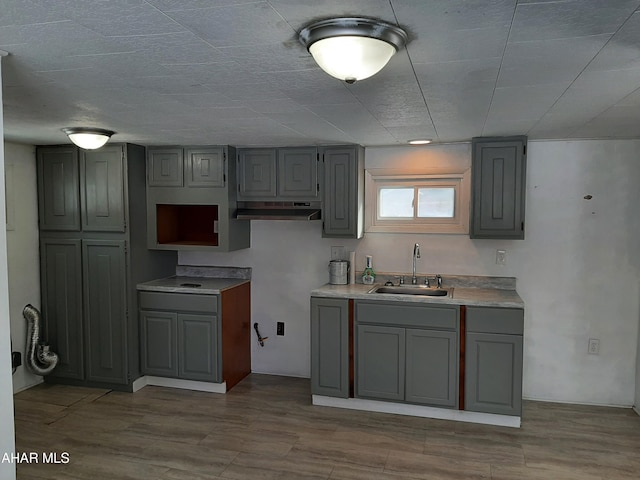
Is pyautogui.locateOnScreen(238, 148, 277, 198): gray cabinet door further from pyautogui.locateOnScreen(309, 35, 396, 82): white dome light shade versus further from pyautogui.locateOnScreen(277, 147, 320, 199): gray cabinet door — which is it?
pyautogui.locateOnScreen(309, 35, 396, 82): white dome light shade

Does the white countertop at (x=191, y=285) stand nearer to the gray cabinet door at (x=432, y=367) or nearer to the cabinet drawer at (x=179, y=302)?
the cabinet drawer at (x=179, y=302)

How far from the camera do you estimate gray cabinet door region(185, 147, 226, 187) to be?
162 inches

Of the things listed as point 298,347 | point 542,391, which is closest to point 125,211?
point 298,347

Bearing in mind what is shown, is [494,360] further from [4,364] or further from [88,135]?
[88,135]

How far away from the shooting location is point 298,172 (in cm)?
410

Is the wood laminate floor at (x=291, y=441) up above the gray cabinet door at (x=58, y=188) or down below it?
below

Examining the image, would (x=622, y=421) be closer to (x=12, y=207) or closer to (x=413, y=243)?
(x=413, y=243)

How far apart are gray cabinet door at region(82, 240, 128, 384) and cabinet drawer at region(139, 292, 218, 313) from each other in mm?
182

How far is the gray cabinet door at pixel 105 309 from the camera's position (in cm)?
411

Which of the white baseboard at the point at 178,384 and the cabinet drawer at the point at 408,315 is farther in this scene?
the white baseboard at the point at 178,384

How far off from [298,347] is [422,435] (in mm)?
1490

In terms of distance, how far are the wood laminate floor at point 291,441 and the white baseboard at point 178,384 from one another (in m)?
0.08

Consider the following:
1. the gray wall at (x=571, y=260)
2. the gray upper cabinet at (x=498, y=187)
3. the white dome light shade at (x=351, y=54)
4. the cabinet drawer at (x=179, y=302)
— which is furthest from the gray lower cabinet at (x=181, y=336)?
the white dome light shade at (x=351, y=54)

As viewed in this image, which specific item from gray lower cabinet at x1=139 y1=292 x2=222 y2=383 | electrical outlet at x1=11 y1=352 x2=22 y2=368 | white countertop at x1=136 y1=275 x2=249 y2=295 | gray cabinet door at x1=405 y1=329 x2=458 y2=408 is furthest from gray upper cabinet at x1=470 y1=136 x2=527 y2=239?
electrical outlet at x1=11 y1=352 x2=22 y2=368
